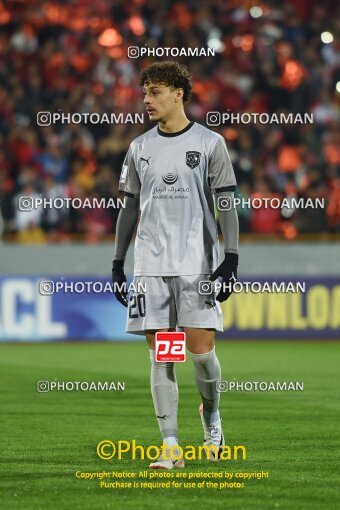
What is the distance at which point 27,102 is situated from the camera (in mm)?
18984

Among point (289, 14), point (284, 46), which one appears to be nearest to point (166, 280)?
point (284, 46)

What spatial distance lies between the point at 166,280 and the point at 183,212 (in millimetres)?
403

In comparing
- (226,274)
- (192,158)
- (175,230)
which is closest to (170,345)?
(226,274)

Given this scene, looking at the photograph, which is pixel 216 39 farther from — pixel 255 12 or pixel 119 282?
pixel 119 282

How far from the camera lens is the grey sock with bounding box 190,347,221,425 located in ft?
24.0

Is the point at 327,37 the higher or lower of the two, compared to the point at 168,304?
higher

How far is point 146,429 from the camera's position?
30.0 feet

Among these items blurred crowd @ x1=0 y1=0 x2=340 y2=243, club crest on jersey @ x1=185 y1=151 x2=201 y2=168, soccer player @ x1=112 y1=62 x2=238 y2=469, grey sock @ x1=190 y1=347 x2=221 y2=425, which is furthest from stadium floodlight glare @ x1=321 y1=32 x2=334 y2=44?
grey sock @ x1=190 y1=347 x2=221 y2=425

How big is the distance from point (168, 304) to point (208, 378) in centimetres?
53

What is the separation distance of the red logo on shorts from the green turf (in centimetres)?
63

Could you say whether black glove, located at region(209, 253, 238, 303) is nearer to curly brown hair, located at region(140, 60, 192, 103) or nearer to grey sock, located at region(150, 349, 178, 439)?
grey sock, located at region(150, 349, 178, 439)

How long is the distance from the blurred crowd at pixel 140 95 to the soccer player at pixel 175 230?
7961 millimetres

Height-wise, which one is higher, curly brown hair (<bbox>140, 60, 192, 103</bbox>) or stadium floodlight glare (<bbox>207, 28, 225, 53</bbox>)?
stadium floodlight glare (<bbox>207, 28, 225, 53</bbox>)

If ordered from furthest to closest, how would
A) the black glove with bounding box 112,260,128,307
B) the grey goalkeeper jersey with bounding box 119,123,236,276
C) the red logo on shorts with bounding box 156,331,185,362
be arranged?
the black glove with bounding box 112,260,128,307
the grey goalkeeper jersey with bounding box 119,123,236,276
the red logo on shorts with bounding box 156,331,185,362
